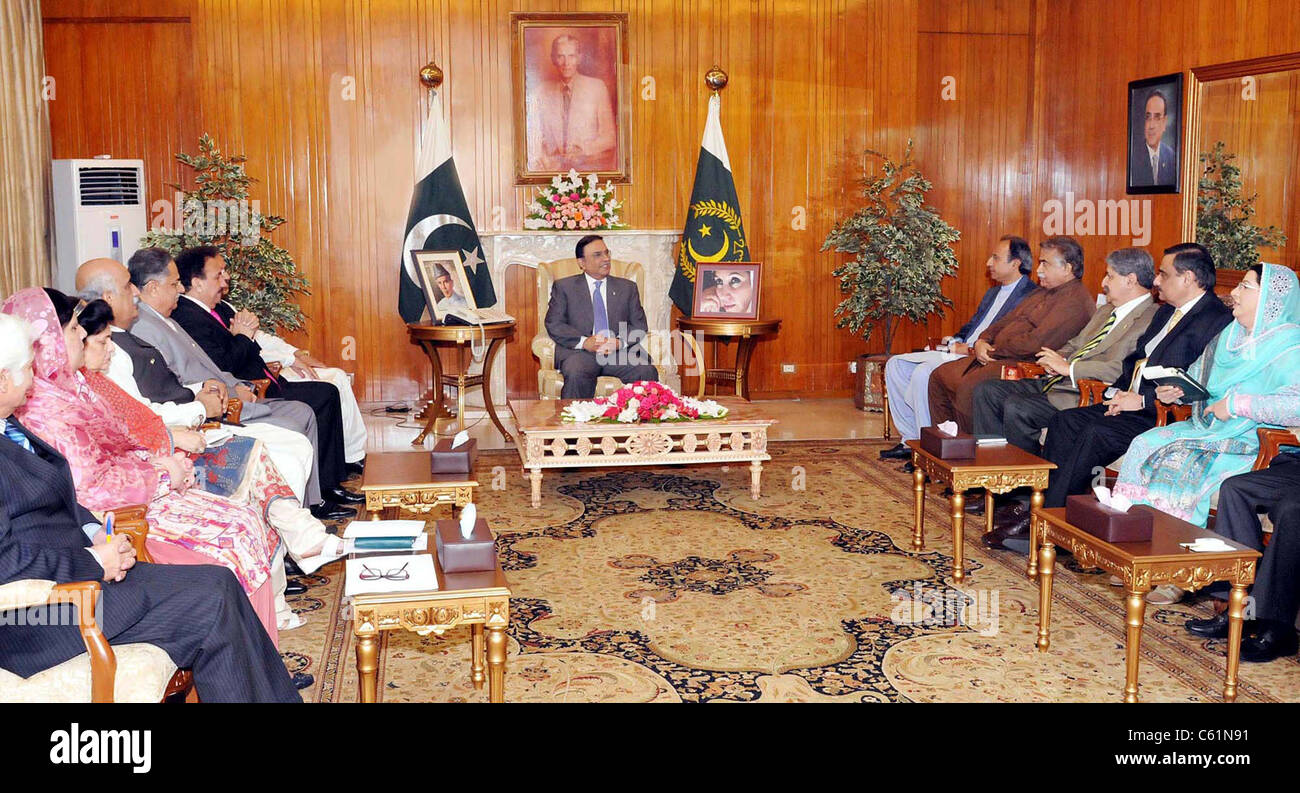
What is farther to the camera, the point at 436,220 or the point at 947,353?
the point at 436,220

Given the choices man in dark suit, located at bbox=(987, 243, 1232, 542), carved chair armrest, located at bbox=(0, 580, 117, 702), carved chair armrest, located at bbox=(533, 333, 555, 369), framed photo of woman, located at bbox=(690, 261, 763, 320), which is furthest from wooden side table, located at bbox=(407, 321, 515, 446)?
carved chair armrest, located at bbox=(0, 580, 117, 702)

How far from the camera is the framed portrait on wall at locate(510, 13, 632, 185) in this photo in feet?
31.0

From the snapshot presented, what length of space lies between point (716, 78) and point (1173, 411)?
207 inches

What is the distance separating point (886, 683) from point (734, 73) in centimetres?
687

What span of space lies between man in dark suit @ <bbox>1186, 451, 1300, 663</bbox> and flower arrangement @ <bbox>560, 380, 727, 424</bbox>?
2.95 metres

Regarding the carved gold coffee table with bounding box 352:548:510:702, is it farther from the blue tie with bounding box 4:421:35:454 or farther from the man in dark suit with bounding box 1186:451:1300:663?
Result: the man in dark suit with bounding box 1186:451:1300:663

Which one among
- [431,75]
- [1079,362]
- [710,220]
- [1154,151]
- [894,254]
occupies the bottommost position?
[1079,362]

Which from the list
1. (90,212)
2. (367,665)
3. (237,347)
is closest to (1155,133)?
(237,347)

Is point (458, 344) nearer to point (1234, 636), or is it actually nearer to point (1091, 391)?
point (1091, 391)

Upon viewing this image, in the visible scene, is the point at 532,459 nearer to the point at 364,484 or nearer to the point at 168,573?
the point at 364,484

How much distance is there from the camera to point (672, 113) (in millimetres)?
9680

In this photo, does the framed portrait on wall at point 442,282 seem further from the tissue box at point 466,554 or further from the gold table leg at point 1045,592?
the gold table leg at point 1045,592

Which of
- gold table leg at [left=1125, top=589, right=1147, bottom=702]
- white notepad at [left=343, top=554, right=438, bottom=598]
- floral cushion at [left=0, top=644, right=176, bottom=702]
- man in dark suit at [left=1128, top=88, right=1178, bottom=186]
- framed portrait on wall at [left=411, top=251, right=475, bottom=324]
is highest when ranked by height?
man in dark suit at [left=1128, top=88, right=1178, bottom=186]

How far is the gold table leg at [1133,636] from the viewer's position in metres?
3.78
